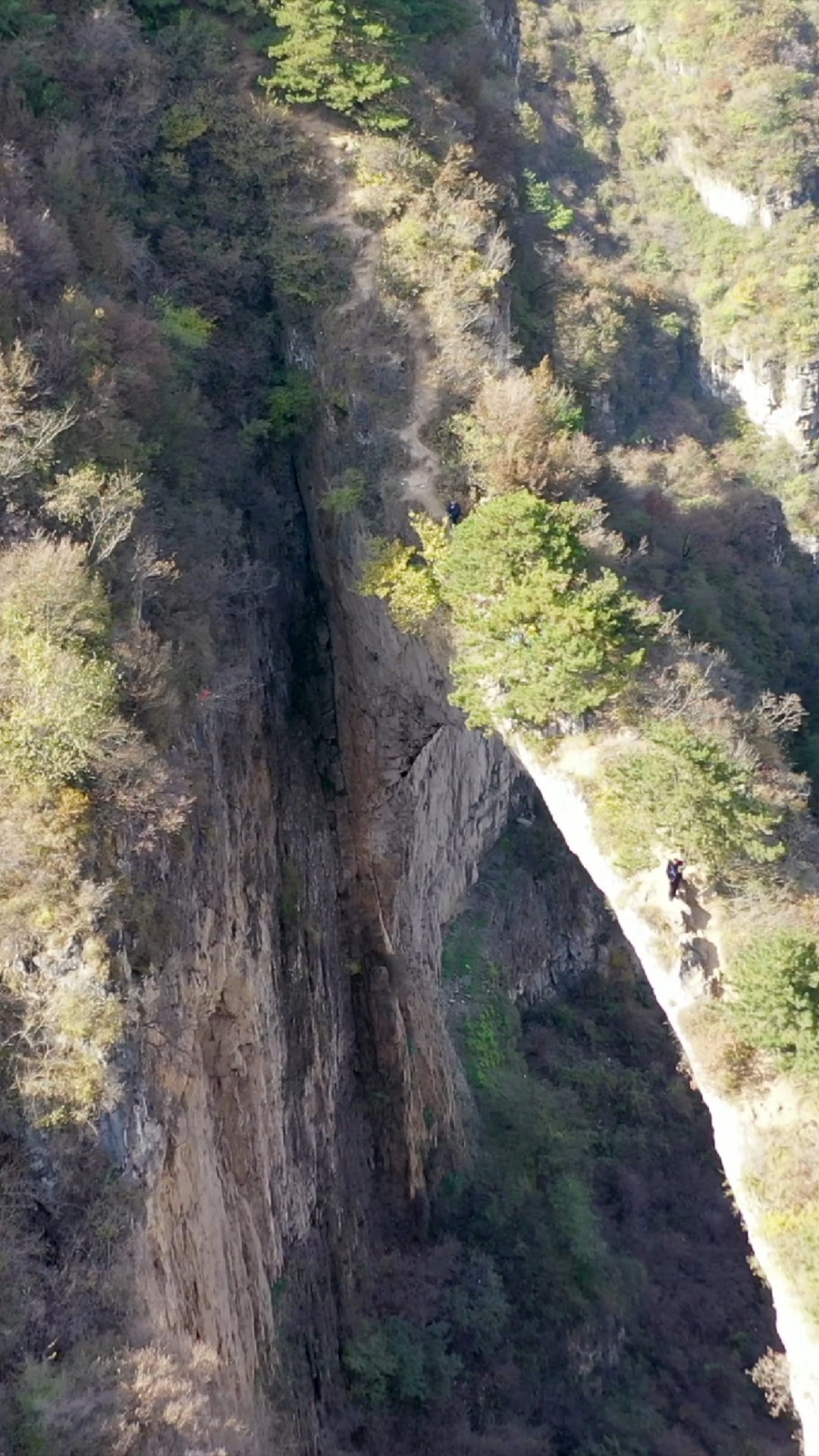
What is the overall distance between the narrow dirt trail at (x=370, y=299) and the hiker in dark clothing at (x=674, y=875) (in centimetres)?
658

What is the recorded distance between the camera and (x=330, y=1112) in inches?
748

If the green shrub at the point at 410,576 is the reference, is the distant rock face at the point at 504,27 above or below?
above

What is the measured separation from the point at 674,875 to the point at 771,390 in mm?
40732

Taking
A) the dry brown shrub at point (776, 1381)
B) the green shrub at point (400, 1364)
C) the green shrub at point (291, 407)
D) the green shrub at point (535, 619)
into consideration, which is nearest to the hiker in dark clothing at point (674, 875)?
the green shrub at point (535, 619)

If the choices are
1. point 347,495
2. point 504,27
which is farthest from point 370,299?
point 504,27

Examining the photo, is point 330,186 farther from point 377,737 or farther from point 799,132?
point 799,132

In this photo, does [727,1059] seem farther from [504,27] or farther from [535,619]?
[504,27]

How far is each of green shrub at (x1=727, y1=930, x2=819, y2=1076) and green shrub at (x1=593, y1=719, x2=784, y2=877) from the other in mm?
1335

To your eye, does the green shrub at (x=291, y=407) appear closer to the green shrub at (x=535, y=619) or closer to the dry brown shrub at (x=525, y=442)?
the dry brown shrub at (x=525, y=442)

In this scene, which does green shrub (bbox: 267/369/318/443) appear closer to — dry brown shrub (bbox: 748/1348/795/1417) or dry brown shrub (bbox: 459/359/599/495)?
dry brown shrub (bbox: 459/359/599/495)

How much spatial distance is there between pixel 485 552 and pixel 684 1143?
15634 mm

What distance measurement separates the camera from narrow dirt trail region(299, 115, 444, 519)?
60.8 feet

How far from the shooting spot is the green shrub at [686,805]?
47.6 feet

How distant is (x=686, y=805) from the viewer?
14.6 m
